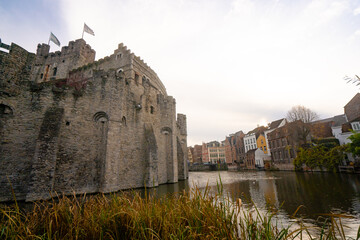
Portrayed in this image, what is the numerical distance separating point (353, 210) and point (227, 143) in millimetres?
66968

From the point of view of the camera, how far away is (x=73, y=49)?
27516mm

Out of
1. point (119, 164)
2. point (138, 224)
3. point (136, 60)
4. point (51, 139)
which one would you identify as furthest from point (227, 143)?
point (138, 224)

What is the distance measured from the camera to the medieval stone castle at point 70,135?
Answer: 1038 cm

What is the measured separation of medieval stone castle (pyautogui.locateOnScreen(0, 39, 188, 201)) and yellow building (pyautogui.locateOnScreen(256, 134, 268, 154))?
1591 inches

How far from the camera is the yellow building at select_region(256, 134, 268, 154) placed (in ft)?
162

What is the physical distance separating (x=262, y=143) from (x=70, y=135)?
168 ft

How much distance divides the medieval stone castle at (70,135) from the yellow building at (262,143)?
133 ft

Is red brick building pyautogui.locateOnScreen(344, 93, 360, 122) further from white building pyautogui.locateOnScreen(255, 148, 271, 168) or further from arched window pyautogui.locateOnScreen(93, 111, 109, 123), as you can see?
arched window pyautogui.locateOnScreen(93, 111, 109, 123)

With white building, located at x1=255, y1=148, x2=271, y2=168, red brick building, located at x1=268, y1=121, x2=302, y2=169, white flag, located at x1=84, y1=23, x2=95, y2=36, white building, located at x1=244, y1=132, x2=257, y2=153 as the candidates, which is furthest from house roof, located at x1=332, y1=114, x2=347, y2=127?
white flag, located at x1=84, y1=23, x2=95, y2=36

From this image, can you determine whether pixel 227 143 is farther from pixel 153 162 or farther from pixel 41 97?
pixel 41 97

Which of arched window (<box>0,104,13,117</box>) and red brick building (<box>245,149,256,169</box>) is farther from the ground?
arched window (<box>0,104,13,117</box>)

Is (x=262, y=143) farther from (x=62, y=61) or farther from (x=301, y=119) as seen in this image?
(x=62, y=61)

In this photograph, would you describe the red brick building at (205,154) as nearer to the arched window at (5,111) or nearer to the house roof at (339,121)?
the house roof at (339,121)

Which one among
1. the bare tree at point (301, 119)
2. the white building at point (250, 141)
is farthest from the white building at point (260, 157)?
the bare tree at point (301, 119)
